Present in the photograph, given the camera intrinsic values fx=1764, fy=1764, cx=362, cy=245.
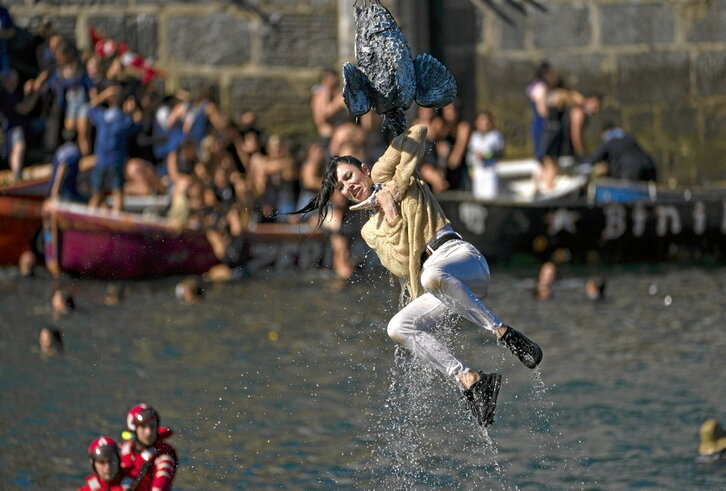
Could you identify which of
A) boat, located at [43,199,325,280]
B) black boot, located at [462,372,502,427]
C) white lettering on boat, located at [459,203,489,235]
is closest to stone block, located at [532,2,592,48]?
white lettering on boat, located at [459,203,489,235]

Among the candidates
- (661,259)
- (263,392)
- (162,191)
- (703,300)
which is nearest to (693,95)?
(661,259)

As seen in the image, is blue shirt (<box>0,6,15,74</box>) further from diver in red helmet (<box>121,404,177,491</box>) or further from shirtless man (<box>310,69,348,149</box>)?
diver in red helmet (<box>121,404,177,491</box>)

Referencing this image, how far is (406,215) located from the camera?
11344mm

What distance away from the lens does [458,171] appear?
26234 millimetres

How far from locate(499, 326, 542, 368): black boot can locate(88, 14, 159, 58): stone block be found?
18.1 metres

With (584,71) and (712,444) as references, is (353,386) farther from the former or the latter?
(584,71)

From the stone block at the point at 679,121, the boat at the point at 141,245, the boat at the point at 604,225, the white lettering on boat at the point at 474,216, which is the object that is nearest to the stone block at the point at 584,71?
the stone block at the point at 679,121

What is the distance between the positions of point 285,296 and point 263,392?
4.68m

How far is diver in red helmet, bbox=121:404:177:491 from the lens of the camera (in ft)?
40.7

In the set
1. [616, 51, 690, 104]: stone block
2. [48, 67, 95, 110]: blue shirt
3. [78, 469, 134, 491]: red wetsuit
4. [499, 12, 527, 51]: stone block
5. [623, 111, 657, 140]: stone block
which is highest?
[499, 12, 527, 51]: stone block

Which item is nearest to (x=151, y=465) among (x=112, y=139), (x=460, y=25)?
(x=112, y=139)

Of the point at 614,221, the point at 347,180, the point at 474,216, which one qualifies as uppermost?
the point at 347,180

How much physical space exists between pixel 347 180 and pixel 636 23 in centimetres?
1899

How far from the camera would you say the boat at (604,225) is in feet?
81.5
